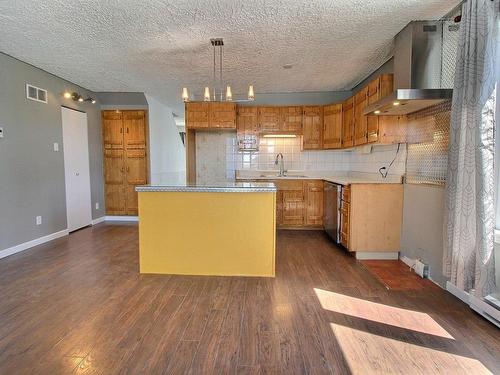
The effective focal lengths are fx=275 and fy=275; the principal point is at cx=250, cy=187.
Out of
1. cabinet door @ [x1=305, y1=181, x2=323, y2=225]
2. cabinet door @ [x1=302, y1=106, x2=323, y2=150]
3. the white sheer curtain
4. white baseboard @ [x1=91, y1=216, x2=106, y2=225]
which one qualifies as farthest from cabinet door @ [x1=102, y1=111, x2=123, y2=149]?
the white sheer curtain

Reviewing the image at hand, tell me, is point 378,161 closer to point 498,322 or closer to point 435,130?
point 435,130

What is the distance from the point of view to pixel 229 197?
2.79 m

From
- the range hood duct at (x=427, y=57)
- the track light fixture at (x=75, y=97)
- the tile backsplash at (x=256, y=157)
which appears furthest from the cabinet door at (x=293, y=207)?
the track light fixture at (x=75, y=97)

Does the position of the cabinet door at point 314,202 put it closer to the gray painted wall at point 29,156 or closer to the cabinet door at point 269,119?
the cabinet door at point 269,119

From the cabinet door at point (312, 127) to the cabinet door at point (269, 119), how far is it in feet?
1.58

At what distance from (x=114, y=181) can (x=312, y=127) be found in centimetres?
410

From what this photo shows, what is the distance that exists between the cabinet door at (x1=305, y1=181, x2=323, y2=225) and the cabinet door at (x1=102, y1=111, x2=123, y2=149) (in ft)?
12.7

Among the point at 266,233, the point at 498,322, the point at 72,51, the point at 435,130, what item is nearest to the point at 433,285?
the point at 498,322

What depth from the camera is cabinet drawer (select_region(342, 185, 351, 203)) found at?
344cm

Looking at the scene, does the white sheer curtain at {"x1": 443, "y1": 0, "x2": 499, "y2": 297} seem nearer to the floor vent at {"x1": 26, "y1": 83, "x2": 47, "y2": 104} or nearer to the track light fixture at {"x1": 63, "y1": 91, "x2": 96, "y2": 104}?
the floor vent at {"x1": 26, "y1": 83, "x2": 47, "y2": 104}

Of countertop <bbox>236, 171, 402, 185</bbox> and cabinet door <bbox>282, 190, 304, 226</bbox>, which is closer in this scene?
countertop <bbox>236, 171, 402, 185</bbox>

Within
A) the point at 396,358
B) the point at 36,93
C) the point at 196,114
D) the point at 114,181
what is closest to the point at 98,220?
the point at 114,181

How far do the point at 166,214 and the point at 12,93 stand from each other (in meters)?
2.73

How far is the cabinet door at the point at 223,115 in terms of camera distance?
15.9 feet
